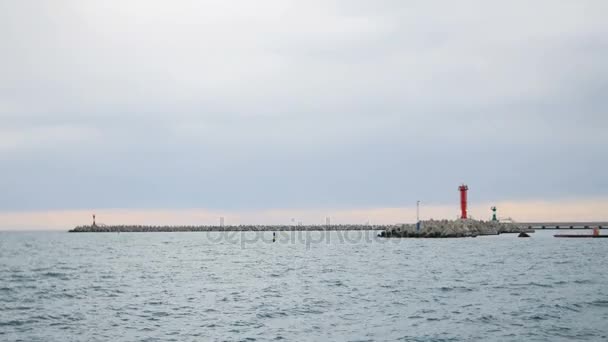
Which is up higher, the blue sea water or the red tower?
the red tower

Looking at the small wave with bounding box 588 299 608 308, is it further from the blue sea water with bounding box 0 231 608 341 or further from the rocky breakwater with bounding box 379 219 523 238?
the rocky breakwater with bounding box 379 219 523 238

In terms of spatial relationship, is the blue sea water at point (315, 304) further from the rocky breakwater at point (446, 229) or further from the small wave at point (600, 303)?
the rocky breakwater at point (446, 229)

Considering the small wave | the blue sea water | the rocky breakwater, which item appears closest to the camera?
the blue sea water

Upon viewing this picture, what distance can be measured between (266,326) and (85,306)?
35.6 feet

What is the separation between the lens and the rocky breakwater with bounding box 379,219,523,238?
10932cm

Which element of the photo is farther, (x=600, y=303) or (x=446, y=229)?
(x=446, y=229)

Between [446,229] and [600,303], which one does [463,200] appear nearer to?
[446,229]

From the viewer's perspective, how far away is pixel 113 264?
5891cm

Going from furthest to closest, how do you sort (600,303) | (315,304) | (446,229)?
1. (446,229)
2. (315,304)
3. (600,303)

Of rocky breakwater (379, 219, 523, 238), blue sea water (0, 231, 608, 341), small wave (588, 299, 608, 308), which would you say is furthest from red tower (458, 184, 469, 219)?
small wave (588, 299, 608, 308)

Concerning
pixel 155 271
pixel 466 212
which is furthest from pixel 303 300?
pixel 466 212

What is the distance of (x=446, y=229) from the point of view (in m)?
110

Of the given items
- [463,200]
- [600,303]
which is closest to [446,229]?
[463,200]

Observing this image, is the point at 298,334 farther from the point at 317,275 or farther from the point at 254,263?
the point at 254,263
